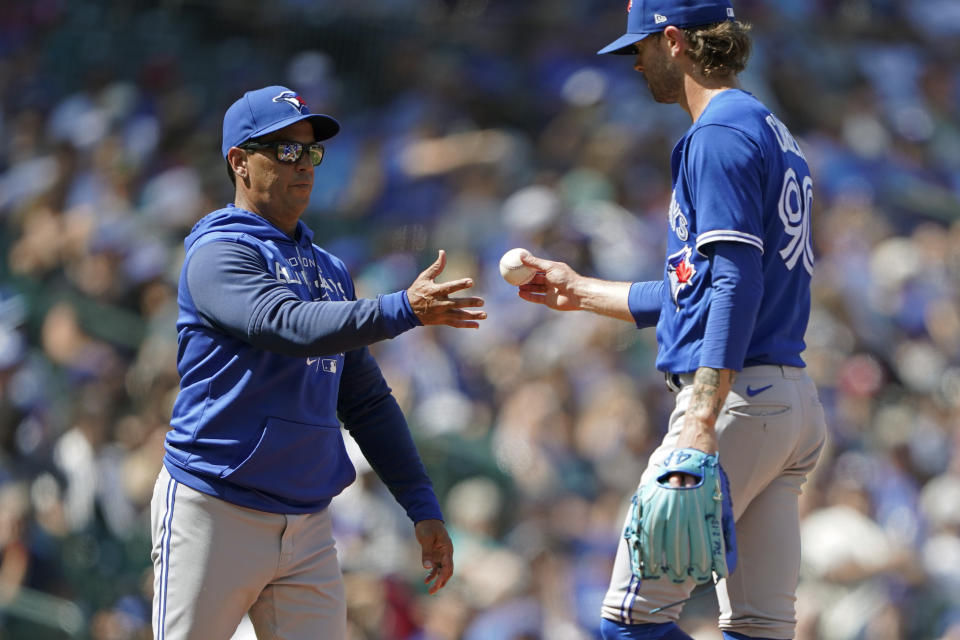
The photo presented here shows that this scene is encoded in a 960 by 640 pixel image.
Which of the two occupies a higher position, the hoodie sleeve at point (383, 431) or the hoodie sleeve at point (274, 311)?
the hoodie sleeve at point (274, 311)

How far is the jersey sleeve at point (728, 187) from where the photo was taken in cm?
279

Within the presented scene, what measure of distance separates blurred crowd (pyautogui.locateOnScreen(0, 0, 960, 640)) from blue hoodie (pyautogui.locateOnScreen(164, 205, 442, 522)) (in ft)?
10.8

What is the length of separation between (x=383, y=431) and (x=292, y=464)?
0.50 m

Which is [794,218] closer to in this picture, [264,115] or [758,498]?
[758,498]

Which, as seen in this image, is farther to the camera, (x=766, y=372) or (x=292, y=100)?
(x=292, y=100)

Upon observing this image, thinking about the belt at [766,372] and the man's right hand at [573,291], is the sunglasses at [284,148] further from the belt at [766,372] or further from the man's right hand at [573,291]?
the belt at [766,372]

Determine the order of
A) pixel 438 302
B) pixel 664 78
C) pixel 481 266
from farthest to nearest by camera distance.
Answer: pixel 481 266 → pixel 664 78 → pixel 438 302

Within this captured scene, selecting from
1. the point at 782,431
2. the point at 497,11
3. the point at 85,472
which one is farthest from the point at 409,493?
the point at 497,11

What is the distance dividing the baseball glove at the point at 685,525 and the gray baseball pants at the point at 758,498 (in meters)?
0.10

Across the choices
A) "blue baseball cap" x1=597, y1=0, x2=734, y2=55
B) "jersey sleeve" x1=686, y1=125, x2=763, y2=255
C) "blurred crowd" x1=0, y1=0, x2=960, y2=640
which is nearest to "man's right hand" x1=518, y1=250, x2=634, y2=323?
"jersey sleeve" x1=686, y1=125, x2=763, y2=255

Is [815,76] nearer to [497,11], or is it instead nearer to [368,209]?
[497,11]

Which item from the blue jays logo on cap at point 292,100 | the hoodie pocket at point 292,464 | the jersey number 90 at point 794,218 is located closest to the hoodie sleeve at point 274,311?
the hoodie pocket at point 292,464

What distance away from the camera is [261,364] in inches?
122

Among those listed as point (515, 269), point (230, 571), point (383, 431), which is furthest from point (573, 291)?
point (230, 571)
